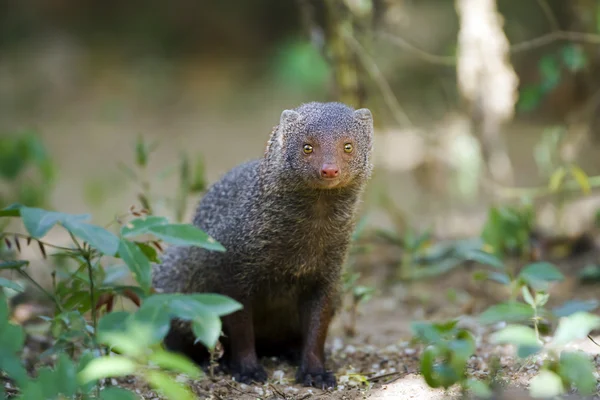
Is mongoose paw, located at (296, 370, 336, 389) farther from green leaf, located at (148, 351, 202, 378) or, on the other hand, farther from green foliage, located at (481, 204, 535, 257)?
green foliage, located at (481, 204, 535, 257)

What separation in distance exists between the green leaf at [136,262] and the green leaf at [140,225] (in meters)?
0.03

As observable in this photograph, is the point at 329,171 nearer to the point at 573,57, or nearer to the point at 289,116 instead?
the point at 289,116

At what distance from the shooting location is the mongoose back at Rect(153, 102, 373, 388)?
2861mm

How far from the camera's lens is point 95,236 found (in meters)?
1.99

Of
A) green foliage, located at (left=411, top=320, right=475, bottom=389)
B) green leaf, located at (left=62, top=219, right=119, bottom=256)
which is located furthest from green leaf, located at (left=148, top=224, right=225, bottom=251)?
green foliage, located at (left=411, top=320, right=475, bottom=389)

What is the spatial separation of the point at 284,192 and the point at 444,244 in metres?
2.24

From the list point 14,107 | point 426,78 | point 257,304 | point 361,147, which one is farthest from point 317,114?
point 14,107

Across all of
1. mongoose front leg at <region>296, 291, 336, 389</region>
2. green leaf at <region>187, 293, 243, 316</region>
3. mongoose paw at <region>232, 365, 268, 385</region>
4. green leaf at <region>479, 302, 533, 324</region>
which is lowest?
mongoose paw at <region>232, 365, 268, 385</region>

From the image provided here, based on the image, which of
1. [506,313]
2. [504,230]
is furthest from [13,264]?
[504,230]

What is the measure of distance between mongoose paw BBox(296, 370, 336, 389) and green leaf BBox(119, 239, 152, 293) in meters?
1.07

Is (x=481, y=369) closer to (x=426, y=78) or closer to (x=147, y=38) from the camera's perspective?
(x=426, y=78)

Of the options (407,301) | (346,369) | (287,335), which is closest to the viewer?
(346,369)

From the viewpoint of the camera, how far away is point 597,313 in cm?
354

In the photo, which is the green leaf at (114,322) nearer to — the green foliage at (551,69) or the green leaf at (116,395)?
the green leaf at (116,395)
